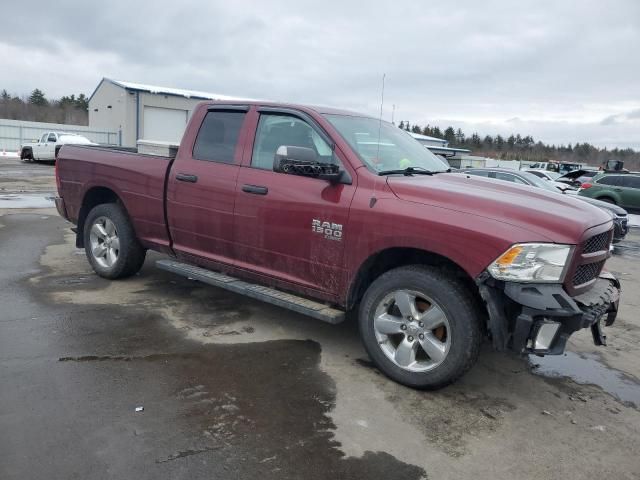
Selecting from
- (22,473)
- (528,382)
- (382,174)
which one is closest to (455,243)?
(382,174)

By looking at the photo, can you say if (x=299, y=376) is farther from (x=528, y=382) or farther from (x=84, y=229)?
(x=84, y=229)

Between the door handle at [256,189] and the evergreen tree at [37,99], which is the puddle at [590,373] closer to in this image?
the door handle at [256,189]

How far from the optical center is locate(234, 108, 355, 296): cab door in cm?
405

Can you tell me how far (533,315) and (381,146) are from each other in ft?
6.22

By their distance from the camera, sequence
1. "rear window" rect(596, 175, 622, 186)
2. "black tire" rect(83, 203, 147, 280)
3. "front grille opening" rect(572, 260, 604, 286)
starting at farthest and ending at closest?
"rear window" rect(596, 175, 622, 186) < "black tire" rect(83, 203, 147, 280) < "front grille opening" rect(572, 260, 604, 286)

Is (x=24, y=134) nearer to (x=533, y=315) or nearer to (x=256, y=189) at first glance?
(x=256, y=189)

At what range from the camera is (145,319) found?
4879 mm

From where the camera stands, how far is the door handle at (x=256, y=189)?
4.41 meters

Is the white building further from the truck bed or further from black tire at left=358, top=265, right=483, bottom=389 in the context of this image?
black tire at left=358, top=265, right=483, bottom=389

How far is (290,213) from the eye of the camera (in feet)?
13.9

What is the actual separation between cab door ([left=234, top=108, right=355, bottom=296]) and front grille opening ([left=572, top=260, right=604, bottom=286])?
1.59 meters

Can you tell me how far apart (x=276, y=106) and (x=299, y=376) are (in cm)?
231

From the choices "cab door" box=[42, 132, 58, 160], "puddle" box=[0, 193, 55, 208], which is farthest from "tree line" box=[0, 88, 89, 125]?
"puddle" box=[0, 193, 55, 208]

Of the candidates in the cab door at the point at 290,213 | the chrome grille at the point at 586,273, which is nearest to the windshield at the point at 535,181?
the chrome grille at the point at 586,273
